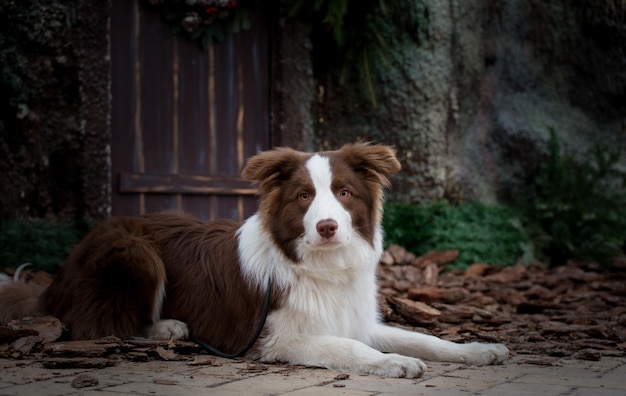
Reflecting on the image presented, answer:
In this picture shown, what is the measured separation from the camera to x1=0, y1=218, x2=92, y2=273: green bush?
6.51 meters

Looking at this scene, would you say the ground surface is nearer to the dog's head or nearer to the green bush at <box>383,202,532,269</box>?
the dog's head

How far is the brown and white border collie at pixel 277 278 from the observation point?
4320 mm

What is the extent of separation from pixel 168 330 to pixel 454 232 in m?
4.57

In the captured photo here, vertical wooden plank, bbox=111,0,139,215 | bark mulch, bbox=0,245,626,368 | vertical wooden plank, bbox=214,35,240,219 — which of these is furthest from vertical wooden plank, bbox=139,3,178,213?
bark mulch, bbox=0,245,626,368

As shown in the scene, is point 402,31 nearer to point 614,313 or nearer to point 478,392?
point 614,313

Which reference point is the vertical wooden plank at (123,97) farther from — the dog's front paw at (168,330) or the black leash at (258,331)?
the black leash at (258,331)

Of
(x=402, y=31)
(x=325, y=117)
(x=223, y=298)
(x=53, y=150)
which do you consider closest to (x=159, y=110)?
(x=53, y=150)

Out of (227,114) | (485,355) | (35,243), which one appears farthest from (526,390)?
(227,114)

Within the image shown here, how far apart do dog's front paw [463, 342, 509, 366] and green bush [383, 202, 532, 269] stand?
4.04 metres

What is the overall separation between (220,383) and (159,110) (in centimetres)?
466

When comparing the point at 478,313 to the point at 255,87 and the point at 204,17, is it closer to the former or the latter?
the point at 255,87

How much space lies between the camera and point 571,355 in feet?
15.0

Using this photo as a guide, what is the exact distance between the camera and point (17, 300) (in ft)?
16.9

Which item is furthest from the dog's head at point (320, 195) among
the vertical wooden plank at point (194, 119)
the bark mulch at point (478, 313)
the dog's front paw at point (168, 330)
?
the vertical wooden plank at point (194, 119)
